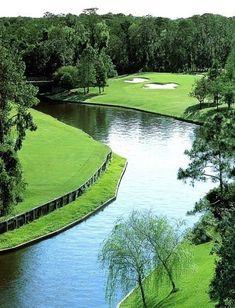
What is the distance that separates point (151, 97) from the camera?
13550cm

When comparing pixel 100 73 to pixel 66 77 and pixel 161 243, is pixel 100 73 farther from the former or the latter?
pixel 161 243

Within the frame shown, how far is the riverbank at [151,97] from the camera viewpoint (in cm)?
11738

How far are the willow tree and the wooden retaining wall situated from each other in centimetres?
121

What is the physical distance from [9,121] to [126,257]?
30.6 metres

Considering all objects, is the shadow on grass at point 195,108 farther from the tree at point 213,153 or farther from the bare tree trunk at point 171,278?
the bare tree trunk at point 171,278

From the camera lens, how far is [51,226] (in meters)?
54.8

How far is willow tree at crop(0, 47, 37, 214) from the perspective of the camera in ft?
171

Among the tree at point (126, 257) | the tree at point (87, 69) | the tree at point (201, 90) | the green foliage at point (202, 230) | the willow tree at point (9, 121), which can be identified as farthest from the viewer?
the tree at point (87, 69)

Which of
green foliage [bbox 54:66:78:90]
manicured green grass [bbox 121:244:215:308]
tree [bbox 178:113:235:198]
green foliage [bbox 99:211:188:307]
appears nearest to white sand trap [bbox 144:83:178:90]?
green foliage [bbox 54:66:78:90]

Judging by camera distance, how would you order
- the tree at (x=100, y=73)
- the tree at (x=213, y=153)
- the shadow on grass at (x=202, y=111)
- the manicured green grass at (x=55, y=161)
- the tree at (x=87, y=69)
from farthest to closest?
1. the tree at (x=100, y=73)
2. the tree at (x=87, y=69)
3. the shadow on grass at (x=202, y=111)
4. the manicured green grass at (x=55, y=161)
5. the tree at (x=213, y=153)

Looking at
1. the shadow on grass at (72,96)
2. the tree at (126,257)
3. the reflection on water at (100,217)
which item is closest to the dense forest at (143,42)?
the shadow on grass at (72,96)

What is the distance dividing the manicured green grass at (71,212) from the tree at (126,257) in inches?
555

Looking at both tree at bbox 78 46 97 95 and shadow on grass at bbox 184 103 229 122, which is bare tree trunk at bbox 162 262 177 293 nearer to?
shadow on grass at bbox 184 103 229 122

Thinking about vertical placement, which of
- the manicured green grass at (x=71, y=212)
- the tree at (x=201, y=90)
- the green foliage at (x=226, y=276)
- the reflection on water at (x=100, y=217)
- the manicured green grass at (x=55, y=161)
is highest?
the green foliage at (x=226, y=276)
